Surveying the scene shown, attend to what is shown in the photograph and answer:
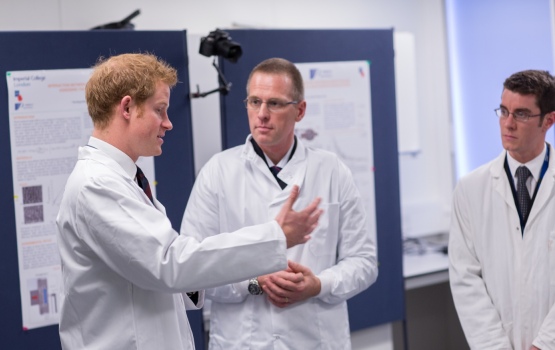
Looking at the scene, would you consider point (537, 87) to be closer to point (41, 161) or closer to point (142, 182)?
point (142, 182)

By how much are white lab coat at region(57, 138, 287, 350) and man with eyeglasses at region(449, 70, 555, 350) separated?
1.00m

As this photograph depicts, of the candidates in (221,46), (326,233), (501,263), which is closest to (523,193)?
(501,263)

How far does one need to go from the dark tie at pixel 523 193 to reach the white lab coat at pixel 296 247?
20.6 inches

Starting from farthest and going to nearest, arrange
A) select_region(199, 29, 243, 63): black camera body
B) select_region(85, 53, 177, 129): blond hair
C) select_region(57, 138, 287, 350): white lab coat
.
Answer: select_region(199, 29, 243, 63): black camera body → select_region(85, 53, 177, 129): blond hair → select_region(57, 138, 287, 350): white lab coat

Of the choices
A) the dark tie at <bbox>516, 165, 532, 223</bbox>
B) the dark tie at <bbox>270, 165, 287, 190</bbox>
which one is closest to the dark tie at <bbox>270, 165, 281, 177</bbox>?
the dark tie at <bbox>270, 165, 287, 190</bbox>

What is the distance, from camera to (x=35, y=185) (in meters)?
2.49

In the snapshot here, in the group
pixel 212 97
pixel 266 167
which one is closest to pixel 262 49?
pixel 212 97

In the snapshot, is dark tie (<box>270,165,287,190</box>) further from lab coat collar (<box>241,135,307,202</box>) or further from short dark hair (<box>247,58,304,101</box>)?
short dark hair (<box>247,58,304,101</box>)

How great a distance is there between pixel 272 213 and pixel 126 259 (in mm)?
791

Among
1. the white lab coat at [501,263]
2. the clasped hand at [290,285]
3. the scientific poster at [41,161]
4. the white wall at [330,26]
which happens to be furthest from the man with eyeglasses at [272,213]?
the white wall at [330,26]

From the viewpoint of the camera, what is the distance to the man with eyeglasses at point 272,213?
2.15 m

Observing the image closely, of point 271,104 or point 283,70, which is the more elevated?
point 283,70

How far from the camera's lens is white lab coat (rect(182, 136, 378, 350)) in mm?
2164

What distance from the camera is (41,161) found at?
2.49 meters
